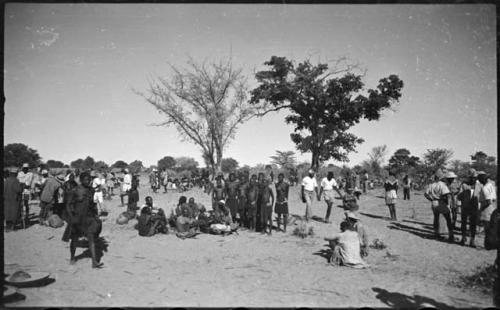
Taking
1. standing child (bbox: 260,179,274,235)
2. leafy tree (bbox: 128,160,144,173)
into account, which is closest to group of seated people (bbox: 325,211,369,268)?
standing child (bbox: 260,179,274,235)

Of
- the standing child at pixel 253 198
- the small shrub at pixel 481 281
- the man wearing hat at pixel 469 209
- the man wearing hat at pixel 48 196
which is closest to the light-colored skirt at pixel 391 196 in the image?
the man wearing hat at pixel 469 209

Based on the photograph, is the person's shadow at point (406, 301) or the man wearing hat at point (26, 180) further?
the man wearing hat at point (26, 180)

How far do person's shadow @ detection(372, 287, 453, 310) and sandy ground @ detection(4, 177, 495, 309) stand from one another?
0.05 feet

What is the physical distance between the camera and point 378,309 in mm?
4711

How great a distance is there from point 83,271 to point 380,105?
19907 mm

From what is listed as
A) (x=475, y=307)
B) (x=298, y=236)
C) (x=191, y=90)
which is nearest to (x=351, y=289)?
(x=475, y=307)

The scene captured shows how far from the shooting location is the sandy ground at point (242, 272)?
16.2 ft

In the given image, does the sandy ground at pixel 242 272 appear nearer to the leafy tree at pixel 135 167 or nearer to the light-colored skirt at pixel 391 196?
the light-colored skirt at pixel 391 196

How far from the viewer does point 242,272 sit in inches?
243

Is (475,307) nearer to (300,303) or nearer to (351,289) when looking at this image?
(351,289)

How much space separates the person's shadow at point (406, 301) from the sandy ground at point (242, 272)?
2 centimetres

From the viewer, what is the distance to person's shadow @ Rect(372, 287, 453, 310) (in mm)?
4816

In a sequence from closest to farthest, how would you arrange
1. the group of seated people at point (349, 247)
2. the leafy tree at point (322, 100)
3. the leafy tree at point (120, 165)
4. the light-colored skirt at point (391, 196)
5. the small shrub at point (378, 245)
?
the group of seated people at point (349, 247) < the small shrub at point (378, 245) < the light-colored skirt at point (391, 196) < the leafy tree at point (322, 100) < the leafy tree at point (120, 165)

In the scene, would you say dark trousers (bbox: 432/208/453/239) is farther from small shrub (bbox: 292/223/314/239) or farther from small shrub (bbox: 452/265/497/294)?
small shrub (bbox: 292/223/314/239)
